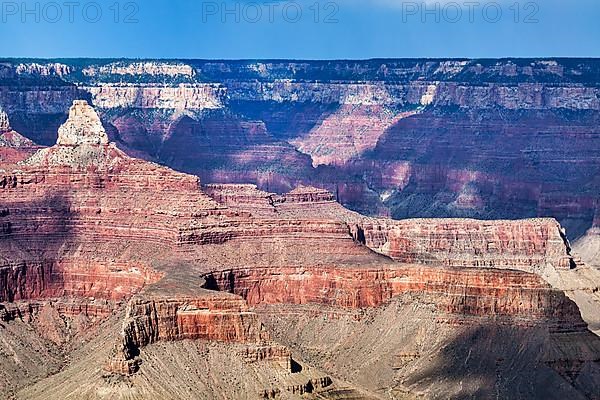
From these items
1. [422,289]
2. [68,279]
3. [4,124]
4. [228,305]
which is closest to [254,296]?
[422,289]

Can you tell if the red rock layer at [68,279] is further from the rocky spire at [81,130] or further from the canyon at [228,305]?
the rocky spire at [81,130]

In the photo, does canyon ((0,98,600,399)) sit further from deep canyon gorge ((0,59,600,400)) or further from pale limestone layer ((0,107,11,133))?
pale limestone layer ((0,107,11,133))

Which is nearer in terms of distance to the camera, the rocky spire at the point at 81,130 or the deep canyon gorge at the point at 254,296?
the deep canyon gorge at the point at 254,296

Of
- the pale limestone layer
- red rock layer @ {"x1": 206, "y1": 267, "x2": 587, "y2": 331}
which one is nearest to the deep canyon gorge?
red rock layer @ {"x1": 206, "y1": 267, "x2": 587, "y2": 331}

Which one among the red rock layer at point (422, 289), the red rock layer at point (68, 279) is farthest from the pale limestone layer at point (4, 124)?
the red rock layer at point (422, 289)

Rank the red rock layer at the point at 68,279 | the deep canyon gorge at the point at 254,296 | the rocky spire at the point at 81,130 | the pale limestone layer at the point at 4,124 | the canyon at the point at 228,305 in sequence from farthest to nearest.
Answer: the pale limestone layer at the point at 4,124 → the rocky spire at the point at 81,130 → the red rock layer at the point at 68,279 → the deep canyon gorge at the point at 254,296 → the canyon at the point at 228,305

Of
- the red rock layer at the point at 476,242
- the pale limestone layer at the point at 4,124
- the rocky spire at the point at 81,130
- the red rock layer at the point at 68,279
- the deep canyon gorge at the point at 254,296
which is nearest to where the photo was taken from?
the deep canyon gorge at the point at 254,296

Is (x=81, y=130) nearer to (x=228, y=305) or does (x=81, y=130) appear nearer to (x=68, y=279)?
(x=68, y=279)
